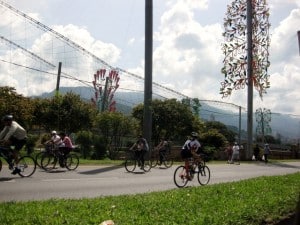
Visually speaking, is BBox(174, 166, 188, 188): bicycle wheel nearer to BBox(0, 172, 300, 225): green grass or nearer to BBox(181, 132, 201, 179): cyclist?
BBox(181, 132, 201, 179): cyclist

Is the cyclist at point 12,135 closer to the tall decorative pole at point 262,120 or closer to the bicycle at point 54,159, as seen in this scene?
the bicycle at point 54,159

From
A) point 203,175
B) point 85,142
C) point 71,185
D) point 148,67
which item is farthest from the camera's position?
point 85,142

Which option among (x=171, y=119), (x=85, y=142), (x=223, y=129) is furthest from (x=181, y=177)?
(x=223, y=129)

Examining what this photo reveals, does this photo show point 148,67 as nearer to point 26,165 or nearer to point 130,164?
point 130,164

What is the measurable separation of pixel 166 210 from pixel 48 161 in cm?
1295

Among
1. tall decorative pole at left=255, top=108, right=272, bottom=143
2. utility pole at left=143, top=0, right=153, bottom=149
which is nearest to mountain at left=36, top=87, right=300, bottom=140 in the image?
tall decorative pole at left=255, top=108, right=272, bottom=143

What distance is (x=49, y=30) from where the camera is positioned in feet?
198

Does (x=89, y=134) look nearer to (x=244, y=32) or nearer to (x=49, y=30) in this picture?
(x=244, y=32)

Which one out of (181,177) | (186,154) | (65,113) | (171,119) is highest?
(65,113)

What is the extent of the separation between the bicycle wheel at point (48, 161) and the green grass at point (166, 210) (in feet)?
33.3

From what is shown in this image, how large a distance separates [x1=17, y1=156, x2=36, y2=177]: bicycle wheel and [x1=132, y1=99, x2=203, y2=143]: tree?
26.9 m

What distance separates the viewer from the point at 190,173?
17.3 metres

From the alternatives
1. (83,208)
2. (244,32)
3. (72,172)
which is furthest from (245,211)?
(244,32)

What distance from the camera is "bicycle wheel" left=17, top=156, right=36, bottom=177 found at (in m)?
17.3
